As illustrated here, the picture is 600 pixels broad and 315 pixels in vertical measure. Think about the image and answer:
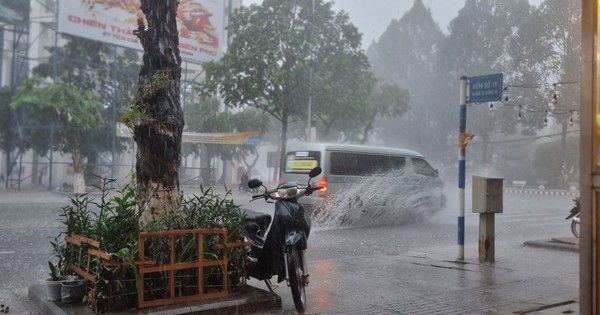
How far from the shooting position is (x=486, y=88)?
805 cm

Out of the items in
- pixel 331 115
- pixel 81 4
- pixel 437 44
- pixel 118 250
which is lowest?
pixel 118 250

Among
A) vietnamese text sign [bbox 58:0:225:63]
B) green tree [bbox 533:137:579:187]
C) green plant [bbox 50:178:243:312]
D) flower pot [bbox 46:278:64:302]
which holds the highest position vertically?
vietnamese text sign [bbox 58:0:225:63]

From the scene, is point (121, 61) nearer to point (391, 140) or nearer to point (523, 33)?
point (523, 33)

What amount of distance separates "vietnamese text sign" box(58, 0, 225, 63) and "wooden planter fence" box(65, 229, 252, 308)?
16531 millimetres

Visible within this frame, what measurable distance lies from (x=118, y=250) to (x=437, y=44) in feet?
163

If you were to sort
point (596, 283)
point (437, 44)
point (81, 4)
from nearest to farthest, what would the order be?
point (596, 283), point (81, 4), point (437, 44)

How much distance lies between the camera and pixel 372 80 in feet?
91.6

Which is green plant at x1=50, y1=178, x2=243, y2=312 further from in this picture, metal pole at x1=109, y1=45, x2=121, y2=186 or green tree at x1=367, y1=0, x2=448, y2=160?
green tree at x1=367, y1=0, x2=448, y2=160

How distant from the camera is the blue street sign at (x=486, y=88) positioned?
7.86m

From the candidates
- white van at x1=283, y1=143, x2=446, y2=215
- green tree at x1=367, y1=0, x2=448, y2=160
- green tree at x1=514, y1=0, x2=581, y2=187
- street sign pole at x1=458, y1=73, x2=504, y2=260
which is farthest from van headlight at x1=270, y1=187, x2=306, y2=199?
green tree at x1=367, y1=0, x2=448, y2=160

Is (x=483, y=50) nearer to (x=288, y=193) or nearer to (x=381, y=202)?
(x=381, y=202)

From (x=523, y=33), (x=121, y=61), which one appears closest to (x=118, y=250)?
(x=523, y=33)

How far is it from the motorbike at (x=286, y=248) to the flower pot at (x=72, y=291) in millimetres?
1501

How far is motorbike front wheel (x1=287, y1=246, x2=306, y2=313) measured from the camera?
195 inches
